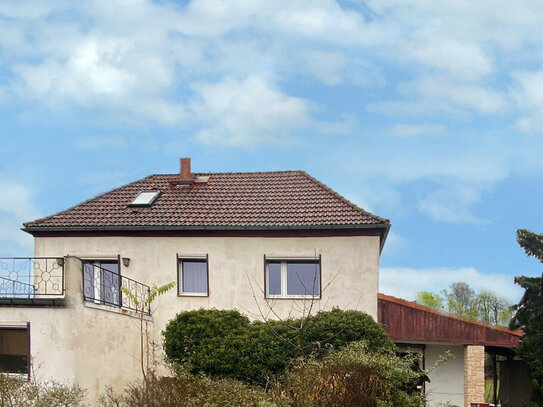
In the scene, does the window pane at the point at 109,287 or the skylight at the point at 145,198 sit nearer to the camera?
the window pane at the point at 109,287

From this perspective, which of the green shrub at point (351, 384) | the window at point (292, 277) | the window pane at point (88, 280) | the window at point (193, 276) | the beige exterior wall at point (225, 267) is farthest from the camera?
the window at point (193, 276)

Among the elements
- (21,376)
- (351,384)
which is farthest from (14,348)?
(351,384)

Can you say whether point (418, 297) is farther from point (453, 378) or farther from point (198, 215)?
point (198, 215)

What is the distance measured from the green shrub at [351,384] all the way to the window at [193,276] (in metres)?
7.48

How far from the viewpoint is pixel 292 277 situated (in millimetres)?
22844

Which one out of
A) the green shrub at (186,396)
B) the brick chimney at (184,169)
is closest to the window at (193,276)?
the brick chimney at (184,169)

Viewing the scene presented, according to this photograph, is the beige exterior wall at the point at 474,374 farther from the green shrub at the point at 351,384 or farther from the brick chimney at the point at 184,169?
the brick chimney at the point at 184,169

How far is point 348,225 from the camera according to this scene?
2227 centimetres

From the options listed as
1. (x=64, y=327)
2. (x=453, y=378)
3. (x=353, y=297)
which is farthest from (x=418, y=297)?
(x=64, y=327)

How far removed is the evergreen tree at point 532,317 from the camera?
22.7m

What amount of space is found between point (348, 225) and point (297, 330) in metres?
3.98

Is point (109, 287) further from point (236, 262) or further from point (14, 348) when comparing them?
point (14, 348)

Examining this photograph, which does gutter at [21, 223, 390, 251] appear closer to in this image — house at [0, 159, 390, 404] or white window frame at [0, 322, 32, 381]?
house at [0, 159, 390, 404]

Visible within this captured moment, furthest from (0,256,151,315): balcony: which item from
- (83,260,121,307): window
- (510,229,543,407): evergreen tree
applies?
(510,229,543,407): evergreen tree
